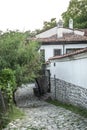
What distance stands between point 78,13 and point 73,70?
35919mm

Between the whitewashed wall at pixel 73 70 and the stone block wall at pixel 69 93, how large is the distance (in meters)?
0.29

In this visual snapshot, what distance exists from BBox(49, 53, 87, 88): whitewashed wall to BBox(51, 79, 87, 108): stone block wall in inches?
11.4

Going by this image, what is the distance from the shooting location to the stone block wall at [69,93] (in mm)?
16583

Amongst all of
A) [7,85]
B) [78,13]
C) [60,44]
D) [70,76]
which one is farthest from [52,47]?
[7,85]

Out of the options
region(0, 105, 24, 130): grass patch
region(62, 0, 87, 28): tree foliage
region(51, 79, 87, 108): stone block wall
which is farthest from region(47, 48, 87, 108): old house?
region(62, 0, 87, 28): tree foliage

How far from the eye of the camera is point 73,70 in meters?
19.3

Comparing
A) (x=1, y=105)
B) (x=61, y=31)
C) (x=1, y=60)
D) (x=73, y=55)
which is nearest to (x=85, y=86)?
(x=73, y=55)

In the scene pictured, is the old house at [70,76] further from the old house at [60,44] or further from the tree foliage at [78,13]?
the tree foliage at [78,13]

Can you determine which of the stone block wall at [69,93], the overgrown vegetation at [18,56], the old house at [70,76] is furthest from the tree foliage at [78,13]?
the overgrown vegetation at [18,56]

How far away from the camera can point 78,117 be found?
47.2ft

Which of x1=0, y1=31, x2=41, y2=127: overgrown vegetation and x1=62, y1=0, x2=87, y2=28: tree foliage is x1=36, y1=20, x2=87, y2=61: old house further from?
x1=0, y1=31, x2=41, y2=127: overgrown vegetation

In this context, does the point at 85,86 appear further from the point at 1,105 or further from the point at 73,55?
the point at 1,105

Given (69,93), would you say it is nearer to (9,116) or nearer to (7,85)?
(7,85)

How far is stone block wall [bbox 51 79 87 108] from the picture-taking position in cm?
1658
